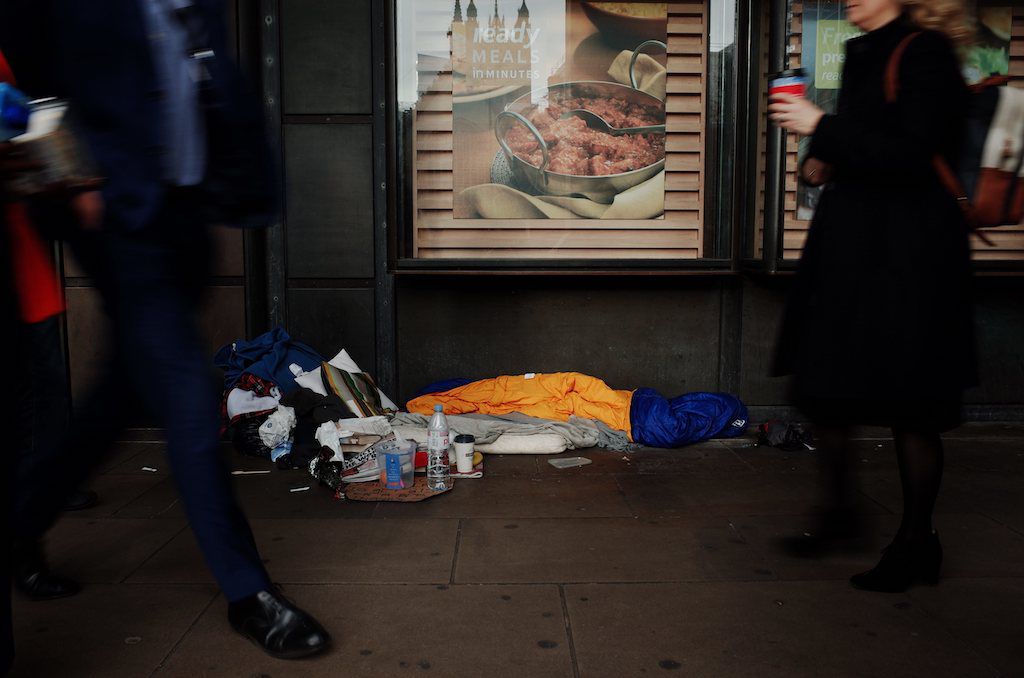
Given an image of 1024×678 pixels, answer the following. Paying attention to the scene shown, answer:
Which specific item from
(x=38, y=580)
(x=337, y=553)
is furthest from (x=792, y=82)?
(x=38, y=580)

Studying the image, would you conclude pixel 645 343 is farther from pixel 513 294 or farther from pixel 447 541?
pixel 447 541

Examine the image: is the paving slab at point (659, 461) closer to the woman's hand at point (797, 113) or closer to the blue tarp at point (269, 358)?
the blue tarp at point (269, 358)

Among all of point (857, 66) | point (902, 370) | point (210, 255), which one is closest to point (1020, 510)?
point (902, 370)

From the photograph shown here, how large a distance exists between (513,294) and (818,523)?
3.04 metres

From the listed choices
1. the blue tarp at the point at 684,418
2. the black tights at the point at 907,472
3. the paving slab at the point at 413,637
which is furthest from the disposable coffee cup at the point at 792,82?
the blue tarp at the point at 684,418

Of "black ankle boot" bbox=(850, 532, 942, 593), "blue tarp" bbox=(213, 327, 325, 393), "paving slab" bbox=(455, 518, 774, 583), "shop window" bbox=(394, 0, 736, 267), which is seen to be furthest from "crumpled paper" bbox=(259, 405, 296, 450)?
"black ankle boot" bbox=(850, 532, 942, 593)

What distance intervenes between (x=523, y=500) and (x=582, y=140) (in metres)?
2.71

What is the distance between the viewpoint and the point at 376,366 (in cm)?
551

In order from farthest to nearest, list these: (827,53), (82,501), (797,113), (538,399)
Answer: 1. (827,53)
2. (538,399)
3. (82,501)
4. (797,113)

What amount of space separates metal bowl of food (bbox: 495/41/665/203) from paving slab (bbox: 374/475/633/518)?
2.21 meters

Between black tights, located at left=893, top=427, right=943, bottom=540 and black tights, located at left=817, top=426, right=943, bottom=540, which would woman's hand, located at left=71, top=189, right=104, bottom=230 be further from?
black tights, located at left=893, top=427, right=943, bottom=540

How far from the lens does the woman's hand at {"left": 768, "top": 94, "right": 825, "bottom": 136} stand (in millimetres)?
2564

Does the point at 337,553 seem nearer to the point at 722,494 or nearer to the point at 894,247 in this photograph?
the point at 722,494

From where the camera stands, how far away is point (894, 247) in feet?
8.19
